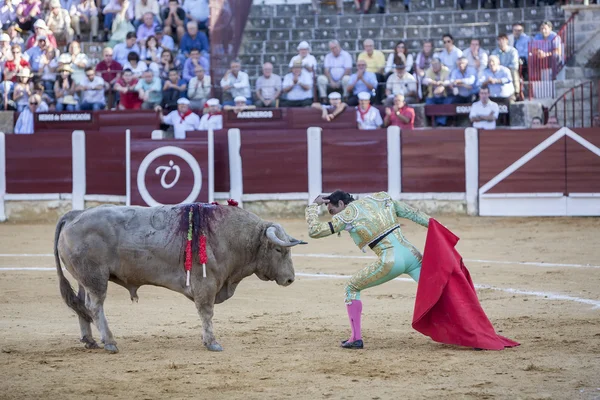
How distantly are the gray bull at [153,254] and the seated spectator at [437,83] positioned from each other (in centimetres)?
881

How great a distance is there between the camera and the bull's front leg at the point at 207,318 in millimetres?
7430

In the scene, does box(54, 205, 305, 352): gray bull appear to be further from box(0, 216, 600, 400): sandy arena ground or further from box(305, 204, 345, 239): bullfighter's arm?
box(0, 216, 600, 400): sandy arena ground

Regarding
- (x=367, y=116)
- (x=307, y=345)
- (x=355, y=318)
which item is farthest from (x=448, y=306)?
(x=367, y=116)

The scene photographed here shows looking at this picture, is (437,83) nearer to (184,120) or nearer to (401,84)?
(401,84)

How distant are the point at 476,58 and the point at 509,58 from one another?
1.60ft

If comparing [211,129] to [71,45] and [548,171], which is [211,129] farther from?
[548,171]

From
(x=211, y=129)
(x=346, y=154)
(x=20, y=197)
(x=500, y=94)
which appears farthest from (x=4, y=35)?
(x=500, y=94)

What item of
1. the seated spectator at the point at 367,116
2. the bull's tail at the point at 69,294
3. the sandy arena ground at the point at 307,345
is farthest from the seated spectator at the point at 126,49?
the bull's tail at the point at 69,294

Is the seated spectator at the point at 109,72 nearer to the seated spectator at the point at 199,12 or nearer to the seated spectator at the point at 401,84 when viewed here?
the seated spectator at the point at 199,12

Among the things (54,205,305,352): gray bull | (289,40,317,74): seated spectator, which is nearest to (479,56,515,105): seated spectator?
(289,40,317,74): seated spectator

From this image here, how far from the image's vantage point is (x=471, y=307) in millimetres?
7414

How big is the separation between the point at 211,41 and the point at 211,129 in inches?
70.4

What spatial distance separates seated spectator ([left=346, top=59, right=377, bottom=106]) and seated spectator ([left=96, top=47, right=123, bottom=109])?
3.69m

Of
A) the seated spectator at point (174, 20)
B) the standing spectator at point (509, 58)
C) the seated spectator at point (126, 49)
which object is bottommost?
the standing spectator at point (509, 58)
